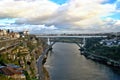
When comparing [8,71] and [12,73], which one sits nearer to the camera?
[12,73]

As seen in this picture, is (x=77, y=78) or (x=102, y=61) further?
(x=102, y=61)

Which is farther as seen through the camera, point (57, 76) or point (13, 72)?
point (57, 76)

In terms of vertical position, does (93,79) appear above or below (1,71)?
below

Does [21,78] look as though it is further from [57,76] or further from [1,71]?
[57,76]

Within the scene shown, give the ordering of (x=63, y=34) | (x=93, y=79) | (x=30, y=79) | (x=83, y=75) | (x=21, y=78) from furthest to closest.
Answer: (x=63, y=34) → (x=83, y=75) → (x=93, y=79) → (x=30, y=79) → (x=21, y=78)

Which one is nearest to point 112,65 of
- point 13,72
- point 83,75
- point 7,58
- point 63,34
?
point 83,75

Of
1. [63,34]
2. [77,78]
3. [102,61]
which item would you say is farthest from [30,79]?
[63,34]

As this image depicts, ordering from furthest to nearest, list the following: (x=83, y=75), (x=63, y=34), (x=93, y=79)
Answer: (x=63, y=34), (x=83, y=75), (x=93, y=79)

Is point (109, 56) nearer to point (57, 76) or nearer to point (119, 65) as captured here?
point (119, 65)

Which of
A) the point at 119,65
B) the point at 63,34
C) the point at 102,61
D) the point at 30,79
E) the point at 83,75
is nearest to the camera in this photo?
the point at 30,79
